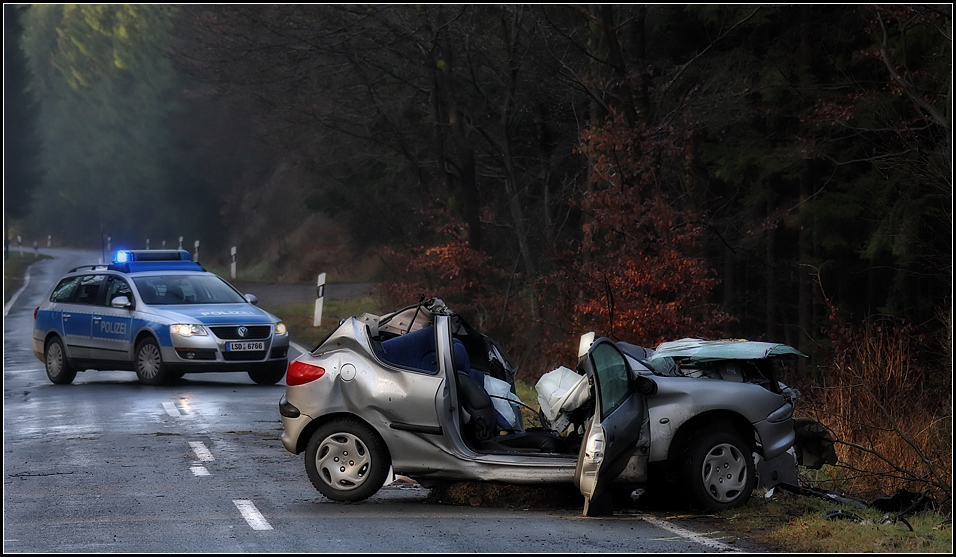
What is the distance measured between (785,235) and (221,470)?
20117 mm

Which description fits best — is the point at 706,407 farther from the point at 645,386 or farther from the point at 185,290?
the point at 185,290

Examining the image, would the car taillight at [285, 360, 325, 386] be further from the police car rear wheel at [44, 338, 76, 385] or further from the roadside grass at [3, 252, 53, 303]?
the roadside grass at [3, 252, 53, 303]

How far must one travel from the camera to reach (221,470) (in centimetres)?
1074

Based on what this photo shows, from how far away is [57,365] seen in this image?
18.8 meters

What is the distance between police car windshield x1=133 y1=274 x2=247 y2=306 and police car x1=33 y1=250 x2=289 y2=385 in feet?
0.05

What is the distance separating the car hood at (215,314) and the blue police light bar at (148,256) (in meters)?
1.18

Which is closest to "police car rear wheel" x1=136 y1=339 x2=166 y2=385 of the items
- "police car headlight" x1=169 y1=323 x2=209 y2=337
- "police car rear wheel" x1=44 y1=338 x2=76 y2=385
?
"police car headlight" x1=169 y1=323 x2=209 y2=337

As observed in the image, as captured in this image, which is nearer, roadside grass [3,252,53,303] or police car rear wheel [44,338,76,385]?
police car rear wheel [44,338,76,385]

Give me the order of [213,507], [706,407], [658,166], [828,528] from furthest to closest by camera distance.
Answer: [658,166], [213,507], [706,407], [828,528]

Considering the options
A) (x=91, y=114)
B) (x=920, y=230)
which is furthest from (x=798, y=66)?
(x=91, y=114)

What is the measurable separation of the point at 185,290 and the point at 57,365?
2338 millimetres

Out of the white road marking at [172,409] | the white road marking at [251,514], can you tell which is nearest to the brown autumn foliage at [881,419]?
the white road marking at [251,514]

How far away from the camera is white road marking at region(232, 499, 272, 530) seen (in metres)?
8.01

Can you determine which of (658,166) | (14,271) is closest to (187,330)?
(658,166)
